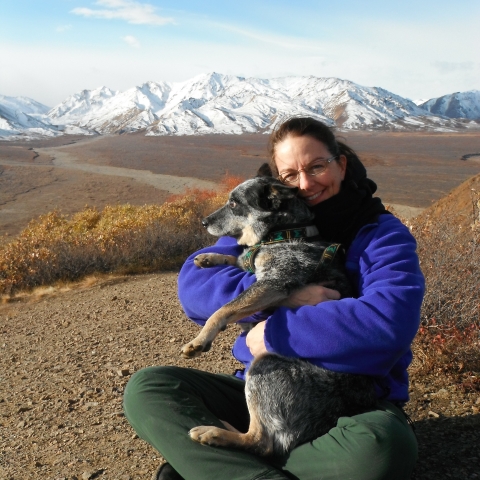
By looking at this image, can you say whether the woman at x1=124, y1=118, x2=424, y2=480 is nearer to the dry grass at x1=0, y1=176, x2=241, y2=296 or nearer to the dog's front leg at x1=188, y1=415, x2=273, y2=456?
the dog's front leg at x1=188, y1=415, x2=273, y2=456

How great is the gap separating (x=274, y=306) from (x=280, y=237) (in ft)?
2.00

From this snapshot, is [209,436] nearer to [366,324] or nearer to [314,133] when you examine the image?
[366,324]

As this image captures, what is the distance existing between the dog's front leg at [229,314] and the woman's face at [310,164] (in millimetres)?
821

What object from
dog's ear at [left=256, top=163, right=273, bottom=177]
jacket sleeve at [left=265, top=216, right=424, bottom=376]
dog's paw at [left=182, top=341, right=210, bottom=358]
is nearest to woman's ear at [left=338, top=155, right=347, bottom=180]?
dog's ear at [left=256, top=163, right=273, bottom=177]

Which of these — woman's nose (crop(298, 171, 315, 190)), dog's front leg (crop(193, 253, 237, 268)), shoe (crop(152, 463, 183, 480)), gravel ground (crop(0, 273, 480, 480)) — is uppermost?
woman's nose (crop(298, 171, 315, 190))

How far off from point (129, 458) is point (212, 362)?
1.83 meters

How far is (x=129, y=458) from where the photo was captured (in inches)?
153

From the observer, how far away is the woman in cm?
261

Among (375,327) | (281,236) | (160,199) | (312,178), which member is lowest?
(160,199)

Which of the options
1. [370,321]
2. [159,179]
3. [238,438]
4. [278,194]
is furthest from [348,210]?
[159,179]

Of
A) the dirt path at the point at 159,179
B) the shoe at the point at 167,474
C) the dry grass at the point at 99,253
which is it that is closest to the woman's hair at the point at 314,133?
the shoe at the point at 167,474

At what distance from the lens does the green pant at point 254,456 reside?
2.55 m

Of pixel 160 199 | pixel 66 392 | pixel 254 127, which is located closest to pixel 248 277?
pixel 66 392

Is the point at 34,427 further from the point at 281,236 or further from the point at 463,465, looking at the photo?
the point at 463,465
